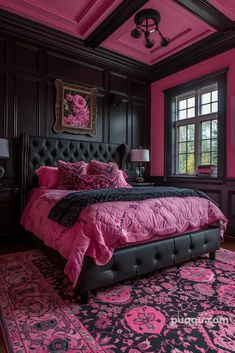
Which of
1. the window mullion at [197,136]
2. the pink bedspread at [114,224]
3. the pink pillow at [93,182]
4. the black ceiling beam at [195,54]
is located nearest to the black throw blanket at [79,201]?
the pink bedspread at [114,224]

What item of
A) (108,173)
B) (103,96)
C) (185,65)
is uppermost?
(185,65)

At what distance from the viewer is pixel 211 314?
1.57 m

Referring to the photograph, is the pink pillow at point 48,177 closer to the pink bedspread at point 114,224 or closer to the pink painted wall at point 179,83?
the pink bedspread at point 114,224

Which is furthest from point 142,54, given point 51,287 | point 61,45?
point 51,287

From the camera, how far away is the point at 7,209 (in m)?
2.99

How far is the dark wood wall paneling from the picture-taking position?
338cm

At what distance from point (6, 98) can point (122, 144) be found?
2120 mm

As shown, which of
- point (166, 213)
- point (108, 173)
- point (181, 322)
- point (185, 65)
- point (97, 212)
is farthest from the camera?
point (185, 65)

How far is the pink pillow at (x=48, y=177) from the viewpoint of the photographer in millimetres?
3236

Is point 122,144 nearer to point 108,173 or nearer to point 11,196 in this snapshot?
point 108,173

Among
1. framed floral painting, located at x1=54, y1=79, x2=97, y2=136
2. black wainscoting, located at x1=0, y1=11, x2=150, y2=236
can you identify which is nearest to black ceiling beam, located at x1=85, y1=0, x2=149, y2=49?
black wainscoting, located at x1=0, y1=11, x2=150, y2=236

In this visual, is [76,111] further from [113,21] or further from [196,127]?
[196,127]

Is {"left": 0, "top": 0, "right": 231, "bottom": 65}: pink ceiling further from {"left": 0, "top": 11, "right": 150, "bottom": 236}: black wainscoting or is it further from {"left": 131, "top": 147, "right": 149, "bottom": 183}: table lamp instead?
{"left": 131, "top": 147, "right": 149, "bottom": 183}: table lamp

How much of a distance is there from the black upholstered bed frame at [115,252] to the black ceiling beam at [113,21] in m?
1.67
